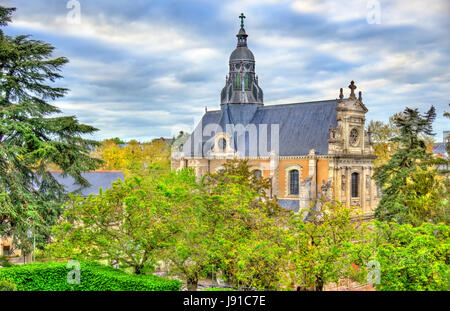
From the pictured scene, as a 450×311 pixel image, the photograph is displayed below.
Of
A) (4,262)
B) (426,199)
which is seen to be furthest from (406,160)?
(4,262)

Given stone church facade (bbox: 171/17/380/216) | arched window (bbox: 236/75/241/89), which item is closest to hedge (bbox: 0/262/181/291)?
stone church facade (bbox: 171/17/380/216)

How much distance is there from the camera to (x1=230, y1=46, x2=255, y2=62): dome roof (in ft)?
184

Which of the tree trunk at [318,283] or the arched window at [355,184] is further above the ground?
the arched window at [355,184]

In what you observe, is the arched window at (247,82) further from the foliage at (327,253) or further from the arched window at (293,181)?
the foliage at (327,253)

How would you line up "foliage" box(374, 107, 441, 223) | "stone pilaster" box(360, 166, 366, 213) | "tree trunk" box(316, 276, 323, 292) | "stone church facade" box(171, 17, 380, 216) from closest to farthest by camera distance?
1. "tree trunk" box(316, 276, 323, 292)
2. "foliage" box(374, 107, 441, 223)
3. "stone church facade" box(171, 17, 380, 216)
4. "stone pilaster" box(360, 166, 366, 213)

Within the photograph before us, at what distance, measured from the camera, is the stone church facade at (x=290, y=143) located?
46.5 m

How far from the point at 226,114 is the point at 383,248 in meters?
35.9

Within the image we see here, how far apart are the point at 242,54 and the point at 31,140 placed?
108ft

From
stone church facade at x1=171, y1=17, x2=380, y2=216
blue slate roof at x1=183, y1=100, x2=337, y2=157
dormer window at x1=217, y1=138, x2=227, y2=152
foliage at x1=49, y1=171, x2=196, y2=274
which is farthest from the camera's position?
dormer window at x1=217, y1=138, x2=227, y2=152

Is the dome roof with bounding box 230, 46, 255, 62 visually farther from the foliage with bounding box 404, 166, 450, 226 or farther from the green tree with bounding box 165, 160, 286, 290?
the green tree with bounding box 165, 160, 286, 290

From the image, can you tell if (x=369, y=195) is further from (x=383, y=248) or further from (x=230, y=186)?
(x=383, y=248)

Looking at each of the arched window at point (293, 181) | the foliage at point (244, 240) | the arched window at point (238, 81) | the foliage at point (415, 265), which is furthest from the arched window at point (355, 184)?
the foliage at point (415, 265)

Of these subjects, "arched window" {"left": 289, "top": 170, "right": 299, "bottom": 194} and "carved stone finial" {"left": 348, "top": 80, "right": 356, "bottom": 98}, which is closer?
"carved stone finial" {"left": 348, "top": 80, "right": 356, "bottom": 98}

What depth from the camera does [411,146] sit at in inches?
1478
